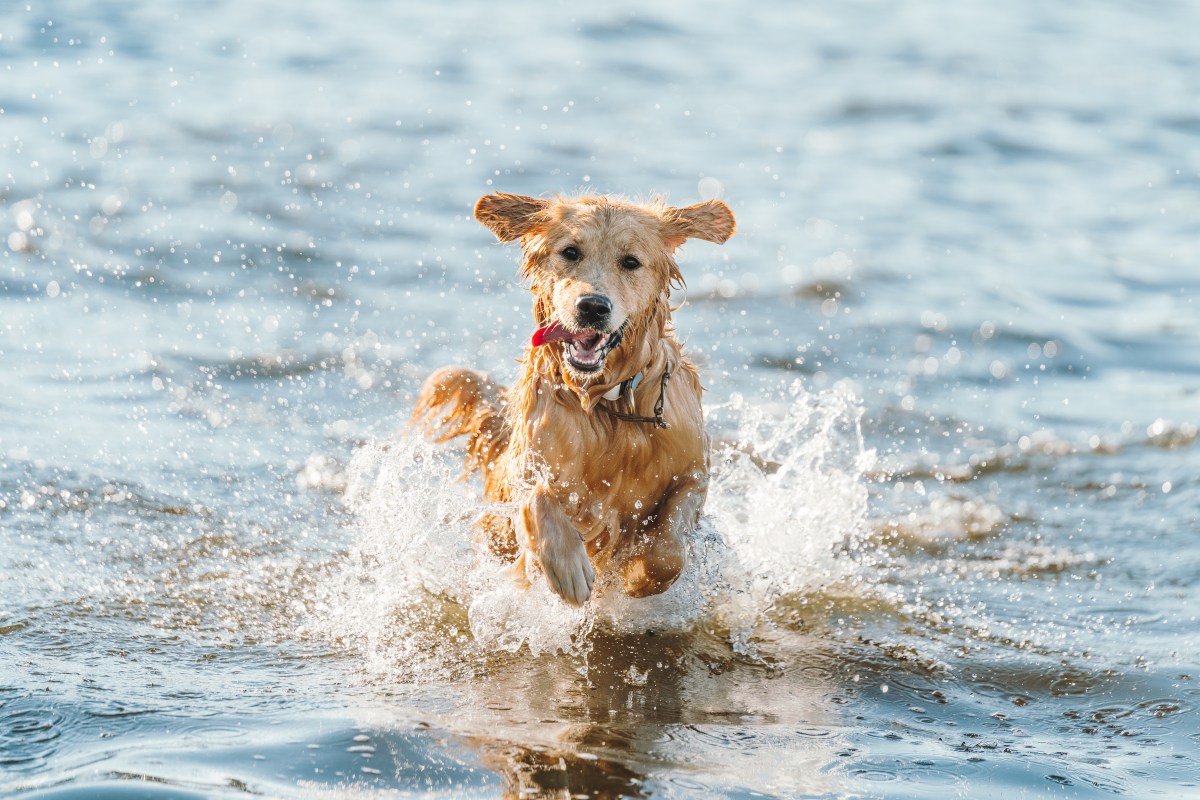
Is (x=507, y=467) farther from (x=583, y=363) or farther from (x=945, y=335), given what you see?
(x=945, y=335)

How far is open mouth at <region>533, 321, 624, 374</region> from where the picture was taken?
15.4 ft

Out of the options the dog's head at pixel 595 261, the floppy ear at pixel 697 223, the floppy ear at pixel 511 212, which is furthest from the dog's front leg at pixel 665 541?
the floppy ear at pixel 511 212

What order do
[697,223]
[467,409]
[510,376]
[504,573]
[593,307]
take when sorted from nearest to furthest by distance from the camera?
[593,307] → [697,223] → [504,573] → [467,409] → [510,376]

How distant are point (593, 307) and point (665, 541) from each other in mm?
978

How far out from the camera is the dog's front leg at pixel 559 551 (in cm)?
475

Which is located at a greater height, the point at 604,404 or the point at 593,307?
the point at 593,307

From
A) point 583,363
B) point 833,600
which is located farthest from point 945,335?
point 583,363

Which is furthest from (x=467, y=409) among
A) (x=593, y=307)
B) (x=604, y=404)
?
(x=593, y=307)

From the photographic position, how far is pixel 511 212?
5.05 m

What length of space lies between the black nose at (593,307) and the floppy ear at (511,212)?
22.3 inches

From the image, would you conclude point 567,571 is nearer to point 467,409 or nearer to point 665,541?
point 665,541

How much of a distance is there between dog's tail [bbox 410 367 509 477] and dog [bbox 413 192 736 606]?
546 millimetres

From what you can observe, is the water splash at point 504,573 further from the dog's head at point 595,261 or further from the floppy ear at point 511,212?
the floppy ear at point 511,212

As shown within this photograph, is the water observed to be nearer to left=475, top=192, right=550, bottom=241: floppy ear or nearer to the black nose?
the black nose
